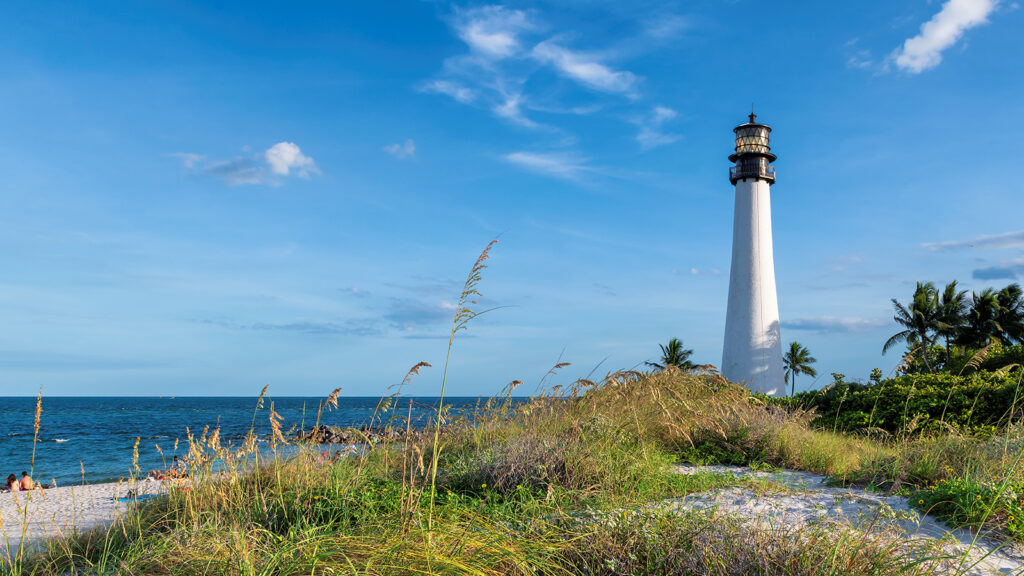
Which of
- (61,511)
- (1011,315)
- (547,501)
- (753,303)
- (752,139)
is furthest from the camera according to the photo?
(1011,315)

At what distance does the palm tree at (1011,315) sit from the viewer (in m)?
32.6

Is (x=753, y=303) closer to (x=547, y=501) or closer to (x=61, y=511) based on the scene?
(x=547, y=501)

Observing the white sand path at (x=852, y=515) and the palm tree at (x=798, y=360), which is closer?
the white sand path at (x=852, y=515)

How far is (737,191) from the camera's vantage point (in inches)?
909

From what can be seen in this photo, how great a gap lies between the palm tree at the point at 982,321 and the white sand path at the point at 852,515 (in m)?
34.9

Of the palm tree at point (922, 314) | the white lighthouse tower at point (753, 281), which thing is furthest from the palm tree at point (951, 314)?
the white lighthouse tower at point (753, 281)

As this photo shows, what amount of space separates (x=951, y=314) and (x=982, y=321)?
1.44m

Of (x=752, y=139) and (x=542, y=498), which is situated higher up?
(x=752, y=139)

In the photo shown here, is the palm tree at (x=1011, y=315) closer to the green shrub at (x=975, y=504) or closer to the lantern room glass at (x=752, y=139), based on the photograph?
the lantern room glass at (x=752, y=139)

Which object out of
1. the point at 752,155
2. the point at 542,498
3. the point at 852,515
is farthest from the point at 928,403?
the point at 752,155

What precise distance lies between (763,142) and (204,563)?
2358 cm

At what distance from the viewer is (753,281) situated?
72.7ft

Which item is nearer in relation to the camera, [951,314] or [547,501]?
[547,501]

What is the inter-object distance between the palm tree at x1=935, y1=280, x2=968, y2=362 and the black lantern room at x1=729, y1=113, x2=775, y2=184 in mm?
18520
